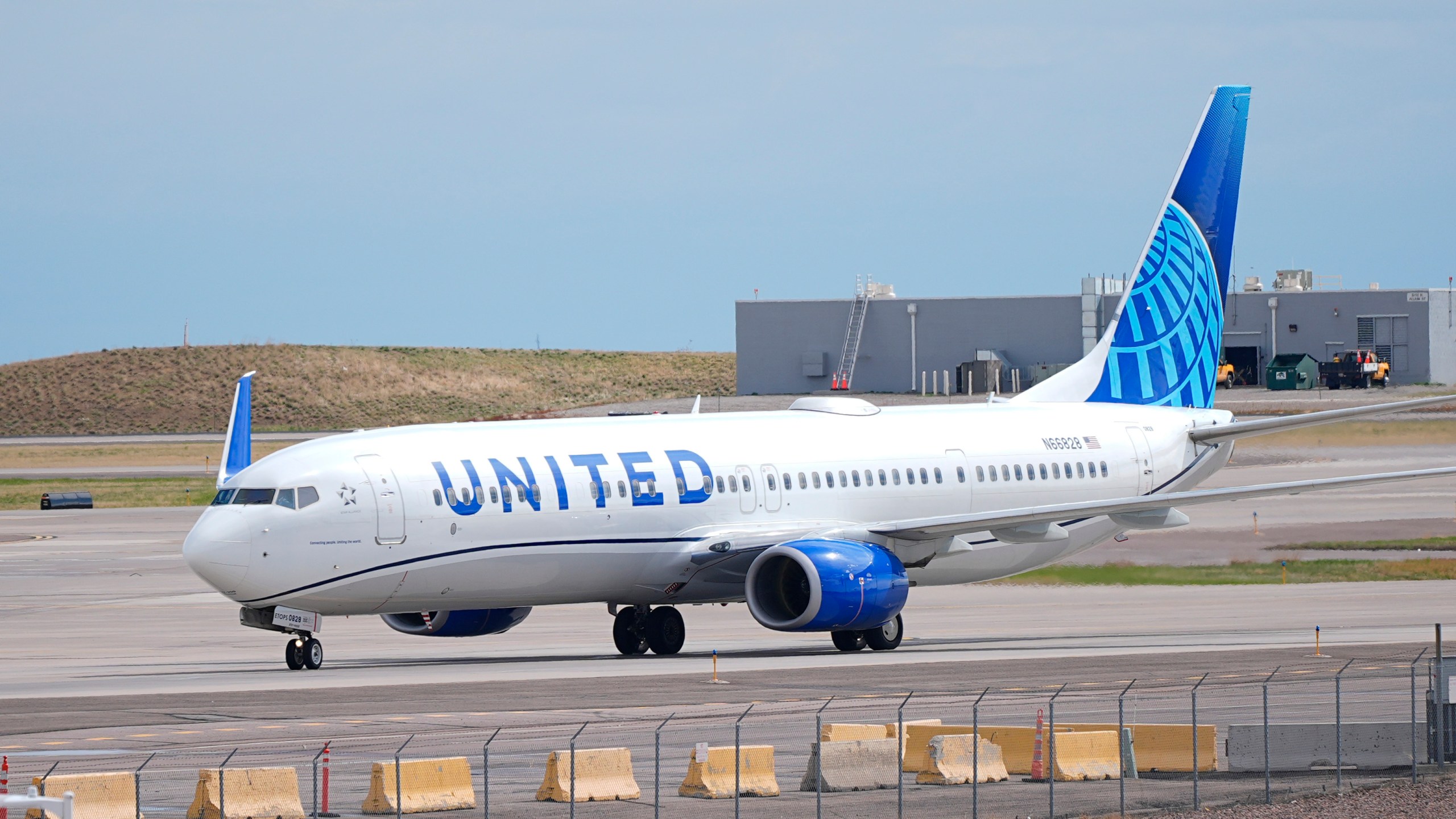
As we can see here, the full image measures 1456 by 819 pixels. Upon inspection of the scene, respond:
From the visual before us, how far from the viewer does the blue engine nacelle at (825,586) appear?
1387 inches

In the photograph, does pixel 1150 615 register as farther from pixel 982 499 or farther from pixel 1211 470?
pixel 982 499

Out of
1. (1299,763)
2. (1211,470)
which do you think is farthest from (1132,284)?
(1299,763)

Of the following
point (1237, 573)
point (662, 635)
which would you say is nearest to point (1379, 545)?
point (1237, 573)

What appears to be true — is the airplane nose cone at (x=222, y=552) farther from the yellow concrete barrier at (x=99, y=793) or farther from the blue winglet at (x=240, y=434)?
the blue winglet at (x=240, y=434)

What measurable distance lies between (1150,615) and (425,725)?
23670mm

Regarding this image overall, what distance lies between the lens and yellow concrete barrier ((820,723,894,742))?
2272 cm

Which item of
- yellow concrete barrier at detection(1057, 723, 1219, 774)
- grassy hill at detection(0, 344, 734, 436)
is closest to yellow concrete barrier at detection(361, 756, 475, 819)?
yellow concrete barrier at detection(1057, 723, 1219, 774)

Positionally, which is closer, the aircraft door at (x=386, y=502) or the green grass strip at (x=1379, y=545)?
the aircraft door at (x=386, y=502)

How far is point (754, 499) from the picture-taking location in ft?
125

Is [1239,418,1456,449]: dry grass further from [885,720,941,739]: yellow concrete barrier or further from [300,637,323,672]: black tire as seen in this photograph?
[885,720,941,739]: yellow concrete barrier

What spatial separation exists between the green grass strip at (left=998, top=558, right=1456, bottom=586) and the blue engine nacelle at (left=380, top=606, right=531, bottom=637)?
18.3m

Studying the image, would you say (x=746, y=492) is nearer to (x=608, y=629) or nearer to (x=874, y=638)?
(x=874, y=638)

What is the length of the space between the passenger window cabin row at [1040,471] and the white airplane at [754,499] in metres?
0.05

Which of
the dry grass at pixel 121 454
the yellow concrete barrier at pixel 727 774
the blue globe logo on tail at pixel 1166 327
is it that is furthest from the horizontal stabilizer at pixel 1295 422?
the dry grass at pixel 121 454
